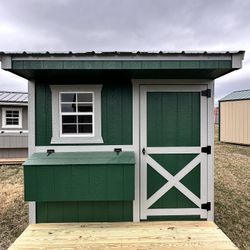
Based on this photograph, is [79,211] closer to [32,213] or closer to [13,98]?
[32,213]

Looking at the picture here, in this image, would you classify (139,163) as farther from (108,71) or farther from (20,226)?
(20,226)

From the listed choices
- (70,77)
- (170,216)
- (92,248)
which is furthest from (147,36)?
(92,248)

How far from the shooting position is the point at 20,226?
147 inches

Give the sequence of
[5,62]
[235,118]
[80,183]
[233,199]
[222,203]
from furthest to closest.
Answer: [235,118] < [233,199] < [222,203] < [80,183] < [5,62]

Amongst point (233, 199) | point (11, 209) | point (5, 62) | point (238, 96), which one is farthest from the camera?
point (238, 96)

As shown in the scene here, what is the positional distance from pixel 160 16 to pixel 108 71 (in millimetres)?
6059

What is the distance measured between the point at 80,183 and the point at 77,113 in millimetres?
1047

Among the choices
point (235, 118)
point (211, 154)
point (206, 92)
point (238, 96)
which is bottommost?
point (211, 154)

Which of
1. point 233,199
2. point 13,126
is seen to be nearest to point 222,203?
point 233,199

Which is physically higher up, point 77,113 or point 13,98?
point 13,98

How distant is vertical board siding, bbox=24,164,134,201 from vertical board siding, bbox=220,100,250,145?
37.2ft

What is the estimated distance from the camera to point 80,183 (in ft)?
9.40

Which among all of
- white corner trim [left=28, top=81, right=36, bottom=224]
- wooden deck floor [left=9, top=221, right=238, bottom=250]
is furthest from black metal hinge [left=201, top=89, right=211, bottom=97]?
white corner trim [left=28, top=81, right=36, bottom=224]

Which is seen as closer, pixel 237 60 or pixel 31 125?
pixel 237 60
